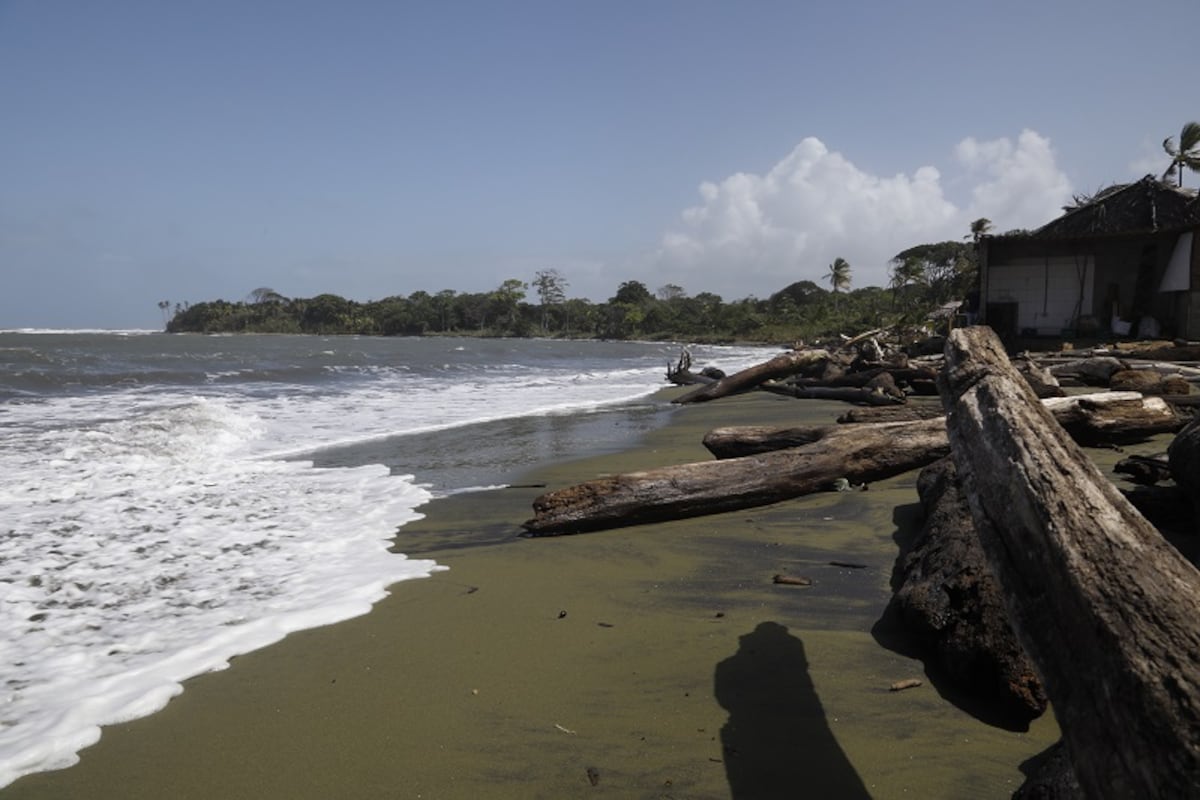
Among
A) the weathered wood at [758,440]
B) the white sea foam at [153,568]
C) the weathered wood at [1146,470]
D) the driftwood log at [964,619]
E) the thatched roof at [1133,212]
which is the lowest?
the white sea foam at [153,568]

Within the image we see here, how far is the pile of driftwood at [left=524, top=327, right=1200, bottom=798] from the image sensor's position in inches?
54.2

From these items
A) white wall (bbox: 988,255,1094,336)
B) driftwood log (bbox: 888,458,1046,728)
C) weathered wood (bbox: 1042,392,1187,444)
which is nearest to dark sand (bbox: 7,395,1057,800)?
driftwood log (bbox: 888,458,1046,728)

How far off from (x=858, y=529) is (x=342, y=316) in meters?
128

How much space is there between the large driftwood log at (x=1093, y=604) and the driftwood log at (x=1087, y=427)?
4.16 metres

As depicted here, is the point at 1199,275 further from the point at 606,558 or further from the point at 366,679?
the point at 366,679

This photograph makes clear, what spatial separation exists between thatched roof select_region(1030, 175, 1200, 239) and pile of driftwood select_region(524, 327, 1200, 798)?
19.7 meters

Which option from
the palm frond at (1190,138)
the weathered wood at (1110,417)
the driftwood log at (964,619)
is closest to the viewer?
the driftwood log at (964,619)

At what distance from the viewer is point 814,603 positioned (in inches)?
141

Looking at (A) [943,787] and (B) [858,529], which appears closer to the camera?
(A) [943,787]

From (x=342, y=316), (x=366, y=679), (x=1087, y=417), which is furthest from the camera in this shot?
(x=342, y=316)

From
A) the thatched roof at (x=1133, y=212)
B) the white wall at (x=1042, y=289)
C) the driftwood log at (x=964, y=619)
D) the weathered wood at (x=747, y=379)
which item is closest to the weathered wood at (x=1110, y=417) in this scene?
the driftwood log at (x=964, y=619)

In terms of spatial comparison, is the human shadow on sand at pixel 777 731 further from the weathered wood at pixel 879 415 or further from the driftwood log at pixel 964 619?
the weathered wood at pixel 879 415

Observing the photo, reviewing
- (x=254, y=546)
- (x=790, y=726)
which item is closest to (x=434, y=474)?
(x=254, y=546)

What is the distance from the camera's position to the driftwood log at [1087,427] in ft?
21.1
